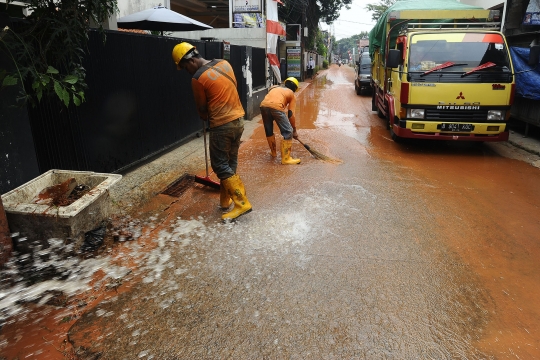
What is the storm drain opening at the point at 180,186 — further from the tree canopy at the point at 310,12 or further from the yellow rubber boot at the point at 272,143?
the tree canopy at the point at 310,12

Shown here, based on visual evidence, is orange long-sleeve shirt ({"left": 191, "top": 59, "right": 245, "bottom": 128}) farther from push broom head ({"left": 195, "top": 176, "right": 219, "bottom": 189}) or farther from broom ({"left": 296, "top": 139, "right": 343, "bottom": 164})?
broom ({"left": 296, "top": 139, "right": 343, "bottom": 164})

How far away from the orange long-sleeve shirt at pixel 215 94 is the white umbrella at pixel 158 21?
4.77 m

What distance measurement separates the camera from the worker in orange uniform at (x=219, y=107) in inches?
163

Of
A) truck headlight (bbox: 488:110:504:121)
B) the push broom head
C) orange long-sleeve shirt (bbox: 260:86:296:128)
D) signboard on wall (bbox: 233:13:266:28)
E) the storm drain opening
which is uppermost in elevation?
signboard on wall (bbox: 233:13:266:28)

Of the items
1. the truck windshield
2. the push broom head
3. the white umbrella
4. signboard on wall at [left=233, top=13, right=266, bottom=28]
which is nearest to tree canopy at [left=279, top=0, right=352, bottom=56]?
signboard on wall at [left=233, top=13, right=266, bottom=28]

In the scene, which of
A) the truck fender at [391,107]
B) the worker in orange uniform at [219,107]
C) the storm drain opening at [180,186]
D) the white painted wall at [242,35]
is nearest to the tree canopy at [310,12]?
the white painted wall at [242,35]

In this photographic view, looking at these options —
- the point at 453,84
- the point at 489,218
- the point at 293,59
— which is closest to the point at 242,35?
the point at 293,59

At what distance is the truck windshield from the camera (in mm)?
7168

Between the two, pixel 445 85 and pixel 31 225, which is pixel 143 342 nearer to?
pixel 31 225

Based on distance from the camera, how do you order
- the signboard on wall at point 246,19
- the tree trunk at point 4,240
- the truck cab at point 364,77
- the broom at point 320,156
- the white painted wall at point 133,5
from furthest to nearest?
the truck cab at point 364,77, the signboard on wall at point 246,19, the white painted wall at point 133,5, the broom at point 320,156, the tree trunk at point 4,240

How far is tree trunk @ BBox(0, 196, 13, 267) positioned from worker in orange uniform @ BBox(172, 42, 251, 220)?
2.00m

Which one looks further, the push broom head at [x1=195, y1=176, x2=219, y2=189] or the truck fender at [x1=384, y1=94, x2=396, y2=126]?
the truck fender at [x1=384, y1=94, x2=396, y2=126]

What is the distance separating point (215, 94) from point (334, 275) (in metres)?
2.23

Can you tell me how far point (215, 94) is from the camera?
420cm
